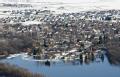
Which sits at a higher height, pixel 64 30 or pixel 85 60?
pixel 85 60

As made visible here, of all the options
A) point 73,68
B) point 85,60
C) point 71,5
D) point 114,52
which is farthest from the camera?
point 71,5

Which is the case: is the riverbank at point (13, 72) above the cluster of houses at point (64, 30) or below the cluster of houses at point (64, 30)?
above

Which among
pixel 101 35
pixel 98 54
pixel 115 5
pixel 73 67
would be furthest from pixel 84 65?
pixel 115 5

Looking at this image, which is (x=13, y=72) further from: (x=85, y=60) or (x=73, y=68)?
(x=85, y=60)

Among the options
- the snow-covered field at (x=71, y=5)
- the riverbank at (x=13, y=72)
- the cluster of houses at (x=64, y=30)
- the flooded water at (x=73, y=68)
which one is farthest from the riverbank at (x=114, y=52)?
the snow-covered field at (x=71, y=5)

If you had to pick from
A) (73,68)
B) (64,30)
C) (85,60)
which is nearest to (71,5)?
(64,30)

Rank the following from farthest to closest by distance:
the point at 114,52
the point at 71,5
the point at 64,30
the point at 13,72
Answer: the point at 71,5, the point at 64,30, the point at 114,52, the point at 13,72

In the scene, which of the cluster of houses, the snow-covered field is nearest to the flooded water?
the cluster of houses

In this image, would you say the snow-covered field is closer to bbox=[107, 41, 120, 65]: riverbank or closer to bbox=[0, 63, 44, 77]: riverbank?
bbox=[107, 41, 120, 65]: riverbank

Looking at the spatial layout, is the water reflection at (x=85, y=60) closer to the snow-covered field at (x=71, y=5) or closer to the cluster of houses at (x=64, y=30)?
the cluster of houses at (x=64, y=30)

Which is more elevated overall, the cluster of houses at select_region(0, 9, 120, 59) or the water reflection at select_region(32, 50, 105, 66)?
the water reflection at select_region(32, 50, 105, 66)
